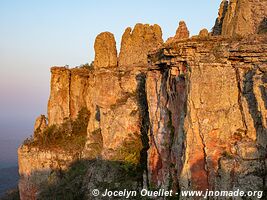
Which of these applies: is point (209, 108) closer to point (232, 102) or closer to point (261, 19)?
point (232, 102)

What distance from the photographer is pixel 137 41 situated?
34.5m

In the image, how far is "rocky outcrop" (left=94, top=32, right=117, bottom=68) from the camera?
1399 inches

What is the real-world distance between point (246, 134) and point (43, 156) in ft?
76.7

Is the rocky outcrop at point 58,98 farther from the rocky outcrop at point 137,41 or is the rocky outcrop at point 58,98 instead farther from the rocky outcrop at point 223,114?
the rocky outcrop at point 223,114

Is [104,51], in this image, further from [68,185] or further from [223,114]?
[223,114]

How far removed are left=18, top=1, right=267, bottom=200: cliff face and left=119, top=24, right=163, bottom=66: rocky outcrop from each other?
0.30 feet

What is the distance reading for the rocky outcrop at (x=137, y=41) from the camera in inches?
1346

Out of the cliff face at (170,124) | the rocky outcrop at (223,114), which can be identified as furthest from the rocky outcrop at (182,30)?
the rocky outcrop at (223,114)

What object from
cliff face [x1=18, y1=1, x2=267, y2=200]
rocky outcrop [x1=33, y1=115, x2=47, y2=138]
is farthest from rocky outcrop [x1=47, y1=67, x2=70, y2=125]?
cliff face [x1=18, y1=1, x2=267, y2=200]

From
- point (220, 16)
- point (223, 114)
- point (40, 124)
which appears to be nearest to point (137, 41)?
point (220, 16)

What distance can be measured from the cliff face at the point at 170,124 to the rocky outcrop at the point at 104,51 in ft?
0.33

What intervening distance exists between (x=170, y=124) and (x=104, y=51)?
62.0ft

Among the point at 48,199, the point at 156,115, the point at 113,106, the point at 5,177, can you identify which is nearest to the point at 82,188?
the point at 48,199

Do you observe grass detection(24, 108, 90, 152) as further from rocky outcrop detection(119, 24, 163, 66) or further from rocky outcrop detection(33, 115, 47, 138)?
rocky outcrop detection(119, 24, 163, 66)
